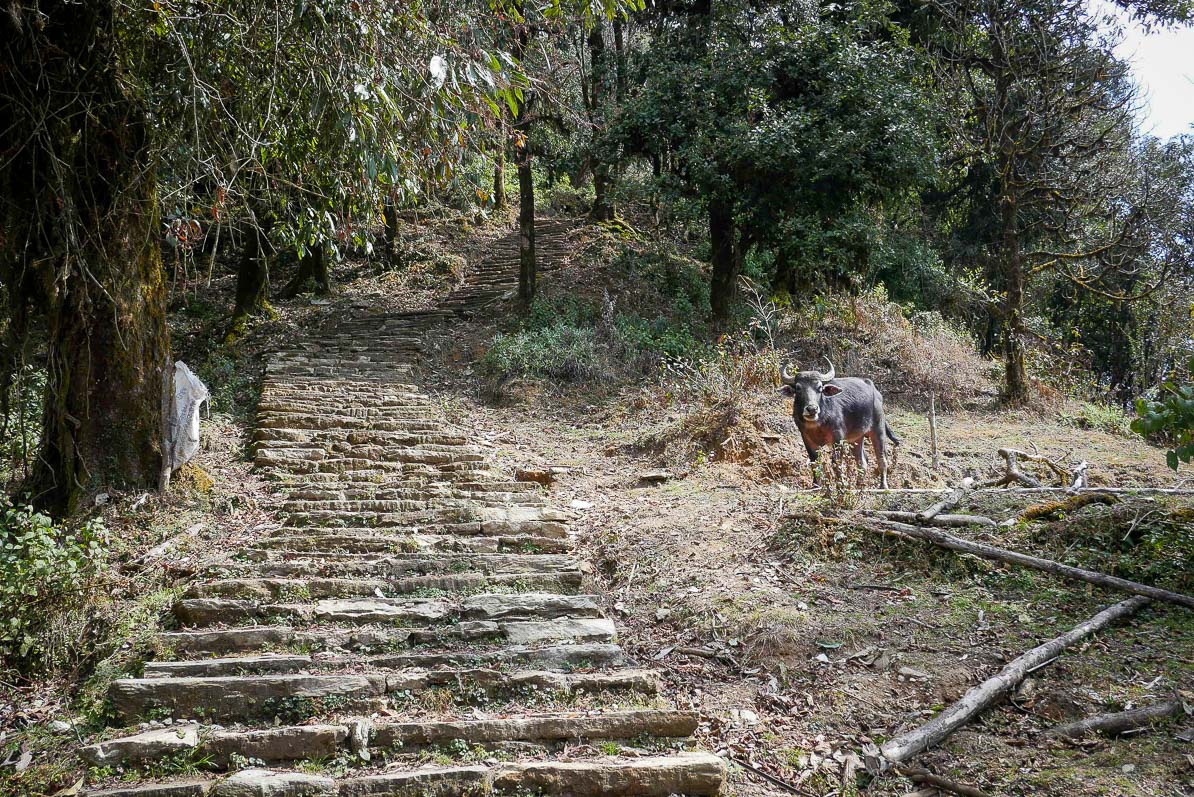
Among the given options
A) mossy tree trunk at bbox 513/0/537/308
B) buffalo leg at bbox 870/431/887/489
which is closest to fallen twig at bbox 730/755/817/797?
buffalo leg at bbox 870/431/887/489

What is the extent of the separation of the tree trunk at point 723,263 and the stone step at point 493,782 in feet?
38.8

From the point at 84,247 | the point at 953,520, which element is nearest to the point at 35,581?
the point at 84,247

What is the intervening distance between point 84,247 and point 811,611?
611cm

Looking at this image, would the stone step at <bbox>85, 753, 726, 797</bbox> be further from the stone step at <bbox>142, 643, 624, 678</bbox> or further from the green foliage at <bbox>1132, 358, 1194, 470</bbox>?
the green foliage at <bbox>1132, 358, 1194, 470</bbox>

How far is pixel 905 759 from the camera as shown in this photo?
397 centimetres

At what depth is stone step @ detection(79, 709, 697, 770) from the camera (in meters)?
3.96

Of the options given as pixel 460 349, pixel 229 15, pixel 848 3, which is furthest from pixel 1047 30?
pixel 229 15

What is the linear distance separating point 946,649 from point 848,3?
1332 cm

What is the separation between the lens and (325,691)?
4398 mm

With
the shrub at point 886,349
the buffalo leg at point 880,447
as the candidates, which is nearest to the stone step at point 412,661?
the buffalo leg at point 880,447

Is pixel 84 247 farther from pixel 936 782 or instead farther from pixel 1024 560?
pixel 1024 560

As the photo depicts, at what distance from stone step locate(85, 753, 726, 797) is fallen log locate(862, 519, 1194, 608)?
2780mm

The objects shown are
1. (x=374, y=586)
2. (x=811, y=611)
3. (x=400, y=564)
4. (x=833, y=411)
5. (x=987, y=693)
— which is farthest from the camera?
(x=833, y=411)

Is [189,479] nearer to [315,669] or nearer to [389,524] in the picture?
[389,524]
